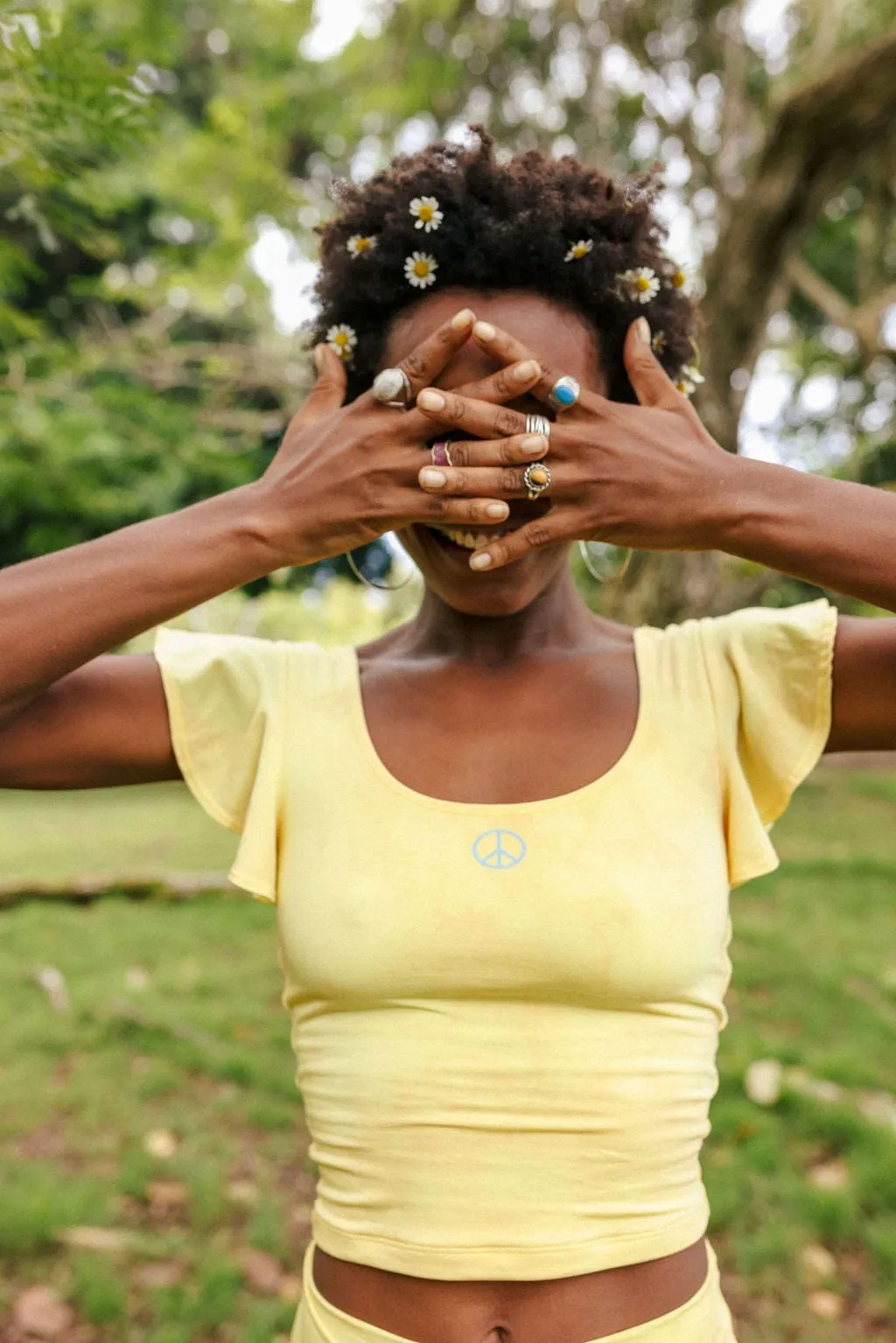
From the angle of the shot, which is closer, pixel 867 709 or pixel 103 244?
pixel 867 709

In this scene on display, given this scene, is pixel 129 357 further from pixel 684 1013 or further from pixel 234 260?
pixel 684 1013

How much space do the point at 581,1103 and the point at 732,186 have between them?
22.3 feet

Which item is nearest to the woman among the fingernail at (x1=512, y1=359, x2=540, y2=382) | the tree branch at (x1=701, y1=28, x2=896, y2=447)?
the fingernail at (x1=512, y1=359, x2=540, y2=382)

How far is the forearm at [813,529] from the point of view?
4.36 feet

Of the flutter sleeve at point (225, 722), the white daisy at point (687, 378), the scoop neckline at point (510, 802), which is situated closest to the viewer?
the scoop neckline at point (510, 802)

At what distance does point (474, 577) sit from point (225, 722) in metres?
0.41

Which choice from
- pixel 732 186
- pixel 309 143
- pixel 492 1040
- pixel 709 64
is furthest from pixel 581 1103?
pixel 309 143

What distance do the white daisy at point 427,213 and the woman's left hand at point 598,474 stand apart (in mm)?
246

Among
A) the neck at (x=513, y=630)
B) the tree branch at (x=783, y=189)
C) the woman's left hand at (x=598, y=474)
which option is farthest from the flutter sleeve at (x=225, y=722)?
the tree branch at (x=783, y=189)

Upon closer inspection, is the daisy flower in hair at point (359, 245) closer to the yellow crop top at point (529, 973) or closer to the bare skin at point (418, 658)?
the bare skin at point (418, 658)

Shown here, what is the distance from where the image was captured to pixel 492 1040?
1329 millimetres

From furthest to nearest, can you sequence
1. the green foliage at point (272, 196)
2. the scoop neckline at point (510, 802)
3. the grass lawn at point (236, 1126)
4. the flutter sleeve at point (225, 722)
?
the green foliage at point (272, 196) < the grass lawn at point (236, 1126) < the flutter sleeve at point (225, 722) < the scoop neckline at point (510, 802)

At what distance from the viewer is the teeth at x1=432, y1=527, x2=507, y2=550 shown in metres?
1.38

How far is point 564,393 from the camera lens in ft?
4.27
